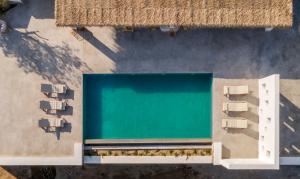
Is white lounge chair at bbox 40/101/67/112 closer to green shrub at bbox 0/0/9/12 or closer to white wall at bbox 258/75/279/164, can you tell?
green shrub at bbox 0/0/9/12

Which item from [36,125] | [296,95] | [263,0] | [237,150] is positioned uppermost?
[263,0]

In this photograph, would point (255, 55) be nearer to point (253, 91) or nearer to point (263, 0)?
point (253, 91)

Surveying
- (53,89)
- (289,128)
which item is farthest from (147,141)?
(289,128)

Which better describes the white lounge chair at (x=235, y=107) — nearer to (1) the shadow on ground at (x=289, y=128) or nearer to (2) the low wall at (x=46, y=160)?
(1) the shadow on ground at (x=289, y=128)

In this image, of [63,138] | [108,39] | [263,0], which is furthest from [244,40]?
[63,138]

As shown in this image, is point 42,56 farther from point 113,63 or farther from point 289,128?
point 289,128

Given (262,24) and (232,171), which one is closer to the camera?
(262,24)

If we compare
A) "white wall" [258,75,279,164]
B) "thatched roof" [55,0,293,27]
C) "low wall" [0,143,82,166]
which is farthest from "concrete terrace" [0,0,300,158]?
"thatched roof" [55,0,293,27]
